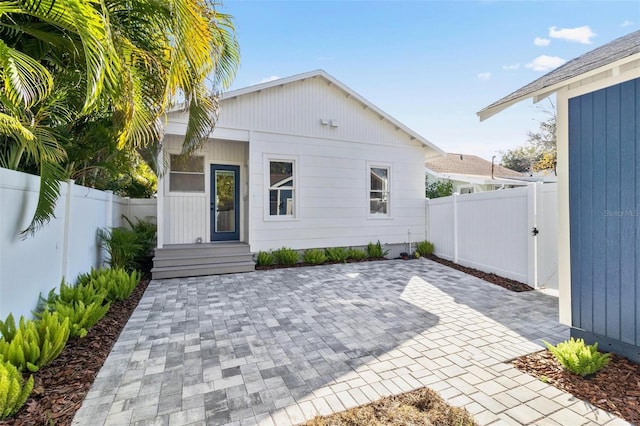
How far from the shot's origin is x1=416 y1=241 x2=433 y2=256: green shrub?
30.0ft

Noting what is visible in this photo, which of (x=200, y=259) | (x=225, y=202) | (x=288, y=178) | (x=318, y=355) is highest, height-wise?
(x=288, y=178)

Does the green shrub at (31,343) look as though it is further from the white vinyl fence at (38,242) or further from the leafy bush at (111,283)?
the leafy bush at (111,283)

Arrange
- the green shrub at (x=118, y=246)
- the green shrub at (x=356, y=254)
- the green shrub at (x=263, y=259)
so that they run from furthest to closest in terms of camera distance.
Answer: the green shrub at (x=356, y=254)
the green shrub at (x=263, y=259)
the green shrub at (x=118, y=246)

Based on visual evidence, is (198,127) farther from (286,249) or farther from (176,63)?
(286,249)

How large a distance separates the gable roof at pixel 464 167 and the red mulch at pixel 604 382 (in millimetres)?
14234

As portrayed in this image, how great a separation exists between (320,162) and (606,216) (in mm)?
6519

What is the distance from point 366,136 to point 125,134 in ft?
23.5

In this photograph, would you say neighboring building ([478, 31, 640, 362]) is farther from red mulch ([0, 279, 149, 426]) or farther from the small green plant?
red mulch ([0, 279, 149, 426])

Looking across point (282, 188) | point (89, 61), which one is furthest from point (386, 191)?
point (89, 61)

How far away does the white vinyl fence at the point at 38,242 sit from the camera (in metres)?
2.74

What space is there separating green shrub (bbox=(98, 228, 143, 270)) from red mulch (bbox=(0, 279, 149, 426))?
2.61 meters

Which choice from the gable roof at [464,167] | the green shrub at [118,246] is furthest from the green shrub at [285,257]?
the gable roof at [464,167]

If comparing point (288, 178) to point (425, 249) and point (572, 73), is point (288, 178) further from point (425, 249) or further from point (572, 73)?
point (572, 73)

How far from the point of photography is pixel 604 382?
2480 millimetres
